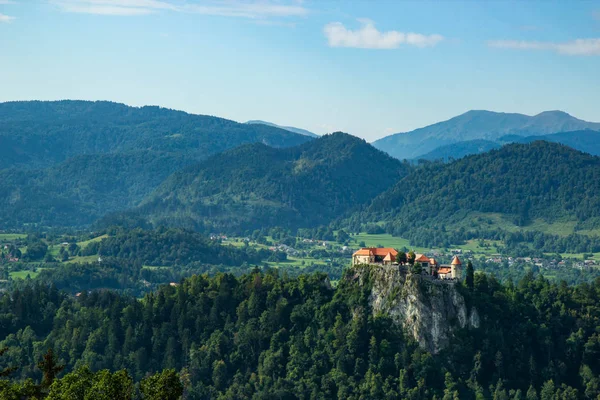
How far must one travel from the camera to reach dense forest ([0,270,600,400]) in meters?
129

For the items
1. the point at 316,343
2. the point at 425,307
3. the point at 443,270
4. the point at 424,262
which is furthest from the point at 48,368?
the point at 443,270

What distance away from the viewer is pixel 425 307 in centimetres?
12775

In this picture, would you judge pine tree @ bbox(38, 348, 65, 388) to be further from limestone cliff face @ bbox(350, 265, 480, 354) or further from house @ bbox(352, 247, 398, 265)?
house @ bbox(352, 247, 398, 265)

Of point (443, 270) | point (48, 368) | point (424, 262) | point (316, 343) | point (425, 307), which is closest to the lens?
point (48, 368)

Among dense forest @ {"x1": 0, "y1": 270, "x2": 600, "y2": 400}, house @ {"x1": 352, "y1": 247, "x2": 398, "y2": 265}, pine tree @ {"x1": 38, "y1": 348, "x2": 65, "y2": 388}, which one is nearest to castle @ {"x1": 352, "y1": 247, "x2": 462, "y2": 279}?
house @ {"x1": 352, "y1": 247, "x2": 398, "y2": 265}

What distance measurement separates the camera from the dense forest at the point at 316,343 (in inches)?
5064

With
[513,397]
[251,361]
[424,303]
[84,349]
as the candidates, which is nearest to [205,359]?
[251,361]

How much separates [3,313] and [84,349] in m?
18.0

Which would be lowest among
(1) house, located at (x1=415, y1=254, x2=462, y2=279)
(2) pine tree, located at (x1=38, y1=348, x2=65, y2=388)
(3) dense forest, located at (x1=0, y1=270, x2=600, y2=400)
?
(3) dense forest, located at (x1=0, y1=270, x2=600, y2=400)

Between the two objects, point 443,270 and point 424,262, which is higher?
point 424,262

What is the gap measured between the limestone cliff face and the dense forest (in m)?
1.21

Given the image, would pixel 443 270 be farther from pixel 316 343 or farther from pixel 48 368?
pixel 48 368

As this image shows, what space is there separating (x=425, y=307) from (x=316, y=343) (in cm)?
1544

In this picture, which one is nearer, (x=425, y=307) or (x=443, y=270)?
(x=425, y=307)
